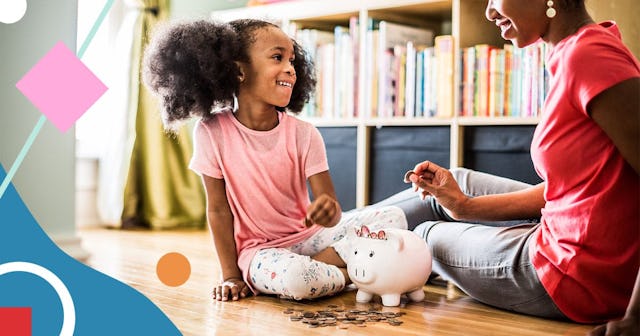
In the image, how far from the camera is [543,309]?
130cm

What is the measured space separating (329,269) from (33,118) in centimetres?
92

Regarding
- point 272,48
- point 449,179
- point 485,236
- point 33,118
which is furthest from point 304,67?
point 33,118

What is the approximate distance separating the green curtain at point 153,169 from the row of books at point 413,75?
2.25 ft

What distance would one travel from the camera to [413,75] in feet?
7.50

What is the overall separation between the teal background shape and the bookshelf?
3.19ft

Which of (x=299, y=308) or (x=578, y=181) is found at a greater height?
(x=578, y=181)

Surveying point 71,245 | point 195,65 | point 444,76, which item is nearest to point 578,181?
point 195,65

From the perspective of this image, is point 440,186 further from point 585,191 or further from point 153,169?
point 153,169

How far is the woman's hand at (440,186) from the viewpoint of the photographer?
1.41 m

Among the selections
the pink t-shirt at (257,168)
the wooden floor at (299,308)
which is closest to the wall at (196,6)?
the wooden floor at (299,308)

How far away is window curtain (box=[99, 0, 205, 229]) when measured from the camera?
9.50ft

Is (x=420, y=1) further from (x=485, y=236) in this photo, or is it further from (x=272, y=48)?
(x=485, y=236)

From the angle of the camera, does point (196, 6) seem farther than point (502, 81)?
Yes

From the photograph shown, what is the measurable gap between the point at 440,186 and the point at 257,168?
15.2 inches
